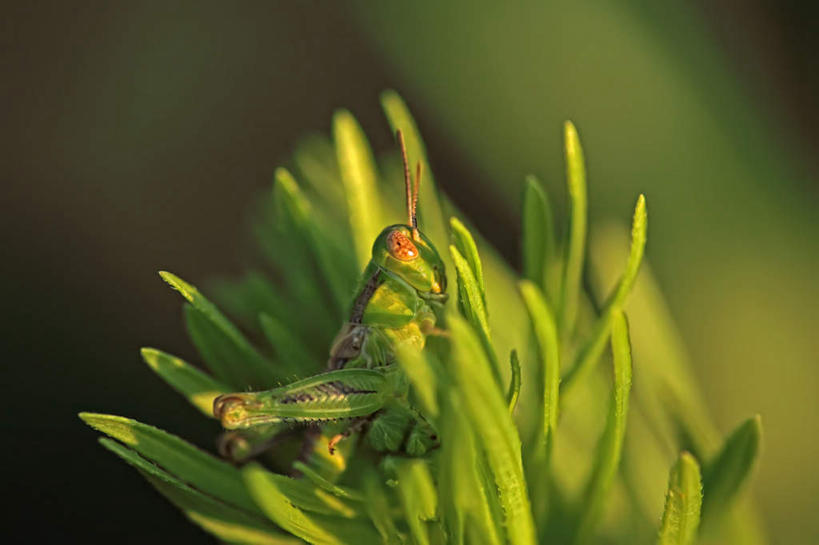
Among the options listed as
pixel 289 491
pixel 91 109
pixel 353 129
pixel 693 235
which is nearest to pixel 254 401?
pixel 289 491

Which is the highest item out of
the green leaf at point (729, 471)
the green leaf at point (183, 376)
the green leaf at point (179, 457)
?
the green leaf at point (183, 376)

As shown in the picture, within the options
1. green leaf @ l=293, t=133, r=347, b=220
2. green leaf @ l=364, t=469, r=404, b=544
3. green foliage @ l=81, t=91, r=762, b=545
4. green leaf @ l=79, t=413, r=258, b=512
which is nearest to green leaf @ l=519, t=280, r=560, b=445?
green foliage @ l=81, t=91, r=762, b=545

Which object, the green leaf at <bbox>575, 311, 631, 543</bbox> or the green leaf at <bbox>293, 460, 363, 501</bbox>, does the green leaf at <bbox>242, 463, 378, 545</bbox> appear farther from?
the green leaf at <bbox>575, 311, 631, 543</bbox>

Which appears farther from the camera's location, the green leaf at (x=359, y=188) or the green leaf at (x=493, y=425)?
the green leaf at (x=359, y=188)

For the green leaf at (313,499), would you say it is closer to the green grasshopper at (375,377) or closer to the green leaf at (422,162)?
the green grasshopper at (375,377)

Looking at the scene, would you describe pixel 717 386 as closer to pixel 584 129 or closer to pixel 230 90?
pixel 584 129

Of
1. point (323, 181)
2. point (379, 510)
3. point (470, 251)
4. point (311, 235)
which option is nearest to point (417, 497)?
point (379, 510)

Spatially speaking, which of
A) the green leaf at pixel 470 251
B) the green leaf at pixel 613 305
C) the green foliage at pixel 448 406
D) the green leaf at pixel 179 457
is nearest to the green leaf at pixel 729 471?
the green foliage at pixel 448 406
